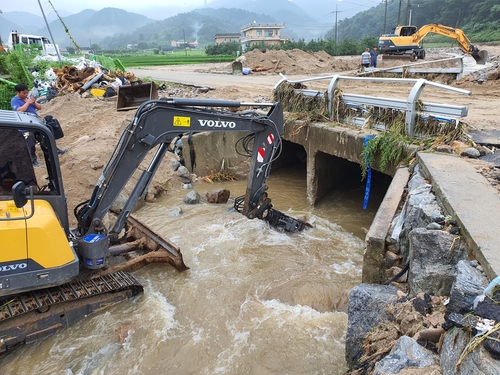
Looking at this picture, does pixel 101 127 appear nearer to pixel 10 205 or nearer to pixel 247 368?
pixel 10 205

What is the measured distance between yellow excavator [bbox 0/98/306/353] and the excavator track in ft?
0.03

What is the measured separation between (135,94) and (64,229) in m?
7.01

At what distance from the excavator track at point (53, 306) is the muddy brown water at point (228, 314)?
17cm

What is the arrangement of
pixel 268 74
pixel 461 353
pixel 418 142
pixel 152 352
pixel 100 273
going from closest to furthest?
pixel 461 353 < pixel 152 352 < pixel 100 273 < pixel 418 142 < pixel 268 74

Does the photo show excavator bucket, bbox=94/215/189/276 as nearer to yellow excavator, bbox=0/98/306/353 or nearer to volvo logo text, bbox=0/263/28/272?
yellow excavator, bbox=0/98/306/353

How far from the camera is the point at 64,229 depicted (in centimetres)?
468

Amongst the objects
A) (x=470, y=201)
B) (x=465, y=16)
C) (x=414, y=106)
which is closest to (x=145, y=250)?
(x=470, y=201)

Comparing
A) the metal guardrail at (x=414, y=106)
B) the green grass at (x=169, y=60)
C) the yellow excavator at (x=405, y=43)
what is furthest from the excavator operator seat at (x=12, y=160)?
the green grass at (x=169, y=60)

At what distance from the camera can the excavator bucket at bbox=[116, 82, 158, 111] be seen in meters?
10.5

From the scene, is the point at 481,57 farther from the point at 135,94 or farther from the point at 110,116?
the point at 110,116

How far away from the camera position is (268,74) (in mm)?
24141

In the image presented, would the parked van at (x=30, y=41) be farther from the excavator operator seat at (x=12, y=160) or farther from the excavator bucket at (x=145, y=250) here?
the excavator operator seat at (x=12, y=160)

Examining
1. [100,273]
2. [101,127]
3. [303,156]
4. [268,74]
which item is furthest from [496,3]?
[100,273]

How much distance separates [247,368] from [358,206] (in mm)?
5662
